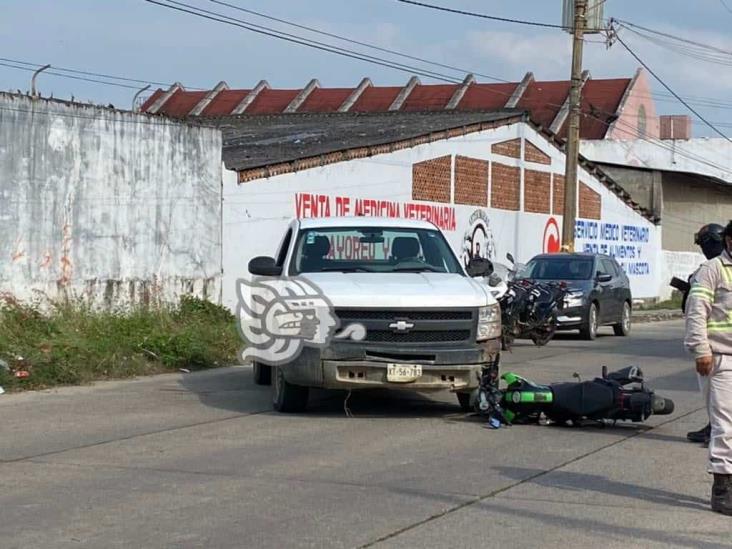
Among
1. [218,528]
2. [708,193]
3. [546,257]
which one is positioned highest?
[708,193]

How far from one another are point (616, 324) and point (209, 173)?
874cm

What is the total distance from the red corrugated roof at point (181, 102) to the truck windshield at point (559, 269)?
111 feet

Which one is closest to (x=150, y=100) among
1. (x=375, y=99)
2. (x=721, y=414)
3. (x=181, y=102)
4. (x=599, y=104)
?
(x=181, y=102)

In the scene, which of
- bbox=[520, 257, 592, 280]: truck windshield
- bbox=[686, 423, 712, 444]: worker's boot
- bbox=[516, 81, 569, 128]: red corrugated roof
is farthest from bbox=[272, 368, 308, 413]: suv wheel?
bbox=[516, 81, 569, 128]: red corrugated roof

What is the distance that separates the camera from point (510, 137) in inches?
1380

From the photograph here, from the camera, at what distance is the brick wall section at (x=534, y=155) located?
36.2 m

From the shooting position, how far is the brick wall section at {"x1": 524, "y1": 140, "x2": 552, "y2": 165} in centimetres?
3619

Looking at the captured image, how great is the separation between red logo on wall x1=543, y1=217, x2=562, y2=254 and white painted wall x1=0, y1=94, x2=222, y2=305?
56.9 feet

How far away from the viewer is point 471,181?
108 ft

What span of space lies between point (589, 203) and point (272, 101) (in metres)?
20.1

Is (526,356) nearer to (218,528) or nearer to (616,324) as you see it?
(616,324)

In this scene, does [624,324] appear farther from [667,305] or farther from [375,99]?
[375,99]

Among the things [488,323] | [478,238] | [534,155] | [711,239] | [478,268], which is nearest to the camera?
[711,239]

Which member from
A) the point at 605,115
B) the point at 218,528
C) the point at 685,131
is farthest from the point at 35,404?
the point at 685,131
